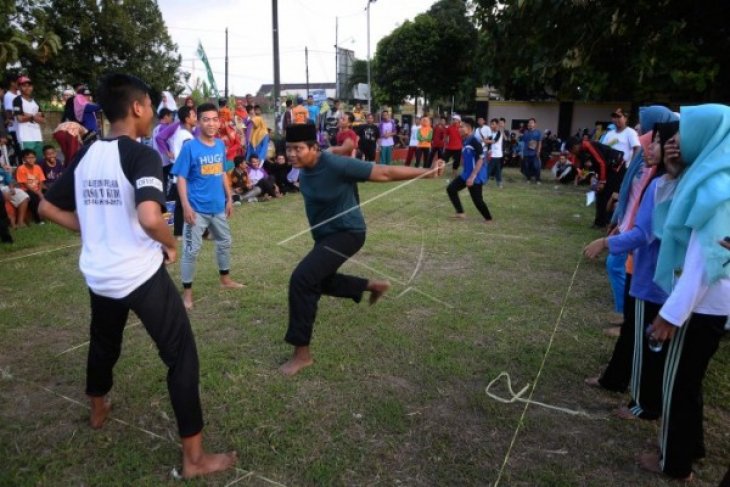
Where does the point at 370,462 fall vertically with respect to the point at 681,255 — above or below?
below

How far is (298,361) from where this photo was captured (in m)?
3.98

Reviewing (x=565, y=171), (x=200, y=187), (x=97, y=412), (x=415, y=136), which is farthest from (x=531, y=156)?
(x=97, y=412)

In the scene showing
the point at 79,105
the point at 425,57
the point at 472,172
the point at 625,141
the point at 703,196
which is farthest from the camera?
the point at 425,57

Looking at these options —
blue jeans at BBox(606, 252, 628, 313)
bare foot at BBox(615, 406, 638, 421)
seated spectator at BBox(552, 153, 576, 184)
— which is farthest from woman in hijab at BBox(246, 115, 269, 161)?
bare foot at BBox(615, 406, 638, 421)

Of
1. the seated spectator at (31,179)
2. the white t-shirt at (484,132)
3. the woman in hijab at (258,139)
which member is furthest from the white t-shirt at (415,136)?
the seated spectator at (31,179)

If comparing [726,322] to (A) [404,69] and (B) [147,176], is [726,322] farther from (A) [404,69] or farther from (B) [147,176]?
(A) [404,69]

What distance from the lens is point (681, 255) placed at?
2.52 meters

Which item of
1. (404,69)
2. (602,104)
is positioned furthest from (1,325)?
(404,69)

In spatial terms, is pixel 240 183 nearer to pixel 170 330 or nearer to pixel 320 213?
pixel 320 213

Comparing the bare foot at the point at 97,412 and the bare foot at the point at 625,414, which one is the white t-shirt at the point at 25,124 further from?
the bare foot at the point at 625,414

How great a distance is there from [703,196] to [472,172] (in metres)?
7.31

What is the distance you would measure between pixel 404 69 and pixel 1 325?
31.0 metres

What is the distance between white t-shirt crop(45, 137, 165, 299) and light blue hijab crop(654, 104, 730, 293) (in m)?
2.42

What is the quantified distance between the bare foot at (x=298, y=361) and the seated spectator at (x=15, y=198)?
7154mm
